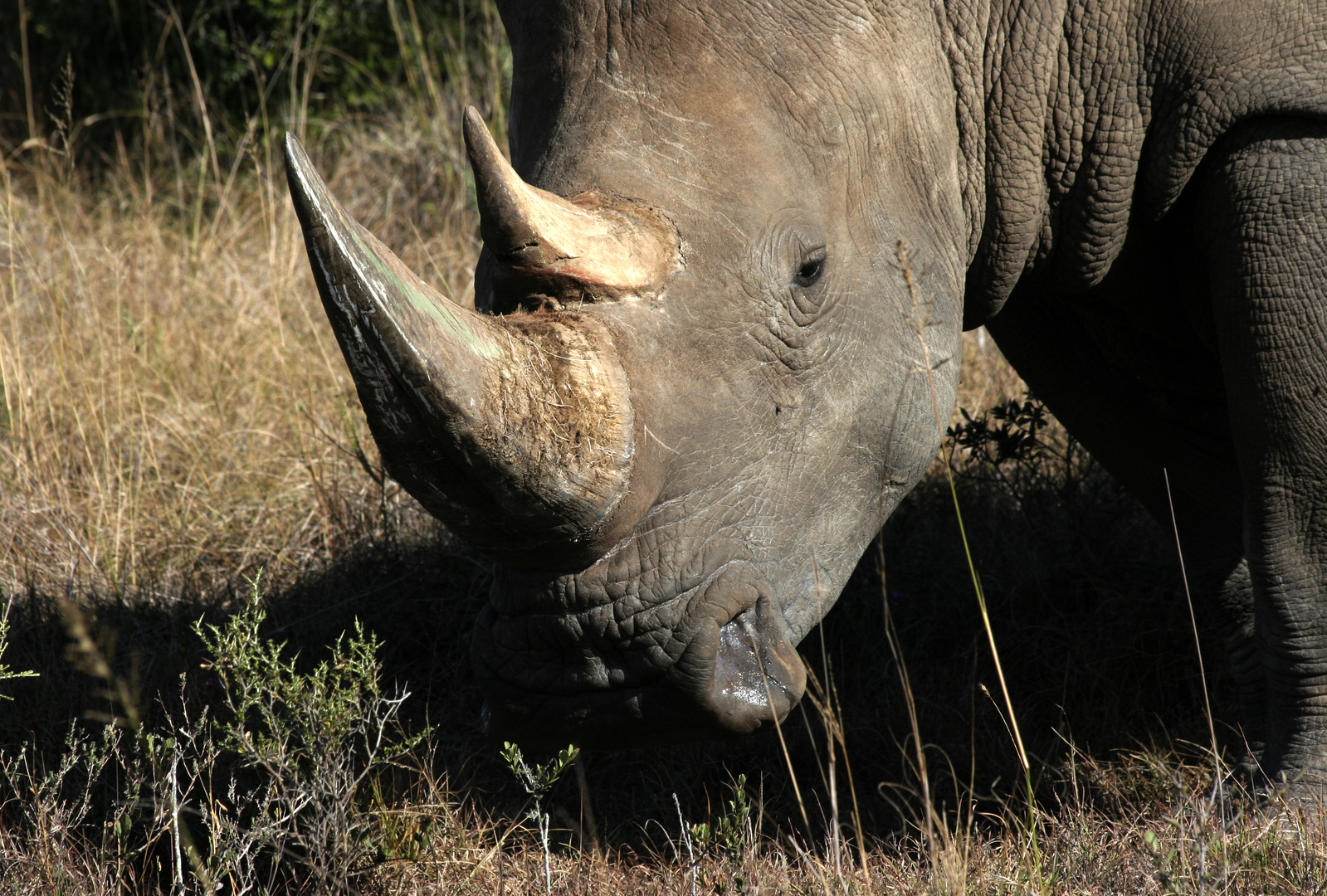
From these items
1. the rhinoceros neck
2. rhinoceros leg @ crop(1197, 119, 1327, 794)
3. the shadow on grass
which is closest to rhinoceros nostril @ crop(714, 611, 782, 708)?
the shadow on grass

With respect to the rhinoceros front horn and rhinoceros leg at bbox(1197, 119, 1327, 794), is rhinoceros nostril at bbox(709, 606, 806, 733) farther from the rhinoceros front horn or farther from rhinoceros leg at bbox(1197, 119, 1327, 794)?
rhinoceros leg at bbox(1197, 119, 1327, 794)

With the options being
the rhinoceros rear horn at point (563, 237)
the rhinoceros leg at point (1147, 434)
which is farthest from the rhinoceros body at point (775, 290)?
the rhinoceros leg at point (1147, 434)

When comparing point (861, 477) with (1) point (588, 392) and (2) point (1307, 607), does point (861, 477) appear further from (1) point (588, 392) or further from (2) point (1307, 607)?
(2) point (1307, 607)

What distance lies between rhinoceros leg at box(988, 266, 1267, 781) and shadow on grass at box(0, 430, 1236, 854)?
292mm

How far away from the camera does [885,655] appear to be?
15.0 ft

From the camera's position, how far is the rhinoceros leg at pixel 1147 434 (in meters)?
4.32

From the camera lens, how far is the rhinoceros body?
245cm

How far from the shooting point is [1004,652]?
4.60 meters

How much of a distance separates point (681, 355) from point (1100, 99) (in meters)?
1.35

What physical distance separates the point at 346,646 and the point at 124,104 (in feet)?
18.4

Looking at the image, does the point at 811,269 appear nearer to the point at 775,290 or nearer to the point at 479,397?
the point at 775,290

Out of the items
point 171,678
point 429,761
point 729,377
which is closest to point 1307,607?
point 729,377

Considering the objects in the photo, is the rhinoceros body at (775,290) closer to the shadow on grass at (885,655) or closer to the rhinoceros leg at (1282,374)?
the rhinoceros leg at (1282,374)

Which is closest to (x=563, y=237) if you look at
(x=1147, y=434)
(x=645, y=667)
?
(x=645, y=667)
